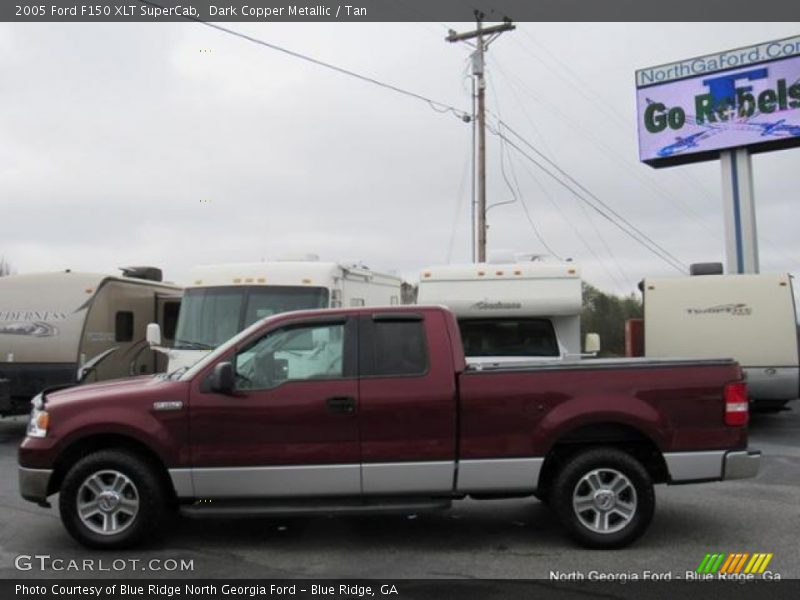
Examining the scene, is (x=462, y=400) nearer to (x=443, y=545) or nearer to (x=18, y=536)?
(x=443, y=545)

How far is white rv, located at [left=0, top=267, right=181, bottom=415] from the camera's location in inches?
479

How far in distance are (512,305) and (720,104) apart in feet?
44.2

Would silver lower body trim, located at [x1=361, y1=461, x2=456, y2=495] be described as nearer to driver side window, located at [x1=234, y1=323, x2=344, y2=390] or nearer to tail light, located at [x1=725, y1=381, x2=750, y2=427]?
driver side window, located at [x1=234, y1=323, x2=344, y2=390]

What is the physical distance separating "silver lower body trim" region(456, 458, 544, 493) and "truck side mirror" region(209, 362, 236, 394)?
5.85 feet

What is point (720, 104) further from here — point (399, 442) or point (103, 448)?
point (103, 448)

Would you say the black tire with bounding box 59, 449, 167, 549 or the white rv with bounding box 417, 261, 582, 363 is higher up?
the white rv with bounding box 417, 261, 582, 363

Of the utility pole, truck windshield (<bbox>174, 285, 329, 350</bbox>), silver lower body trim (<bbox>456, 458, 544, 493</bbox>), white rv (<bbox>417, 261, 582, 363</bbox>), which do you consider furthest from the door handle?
the utility pole

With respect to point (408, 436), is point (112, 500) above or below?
below

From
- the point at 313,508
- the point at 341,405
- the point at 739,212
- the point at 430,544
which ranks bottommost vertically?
the point at 430,544

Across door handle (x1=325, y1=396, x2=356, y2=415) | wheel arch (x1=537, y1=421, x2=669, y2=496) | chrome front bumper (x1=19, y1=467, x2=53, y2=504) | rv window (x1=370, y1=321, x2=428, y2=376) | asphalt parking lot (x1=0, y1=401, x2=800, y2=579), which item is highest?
rv window (x1=370, y1=321, x2=428, y2=376)

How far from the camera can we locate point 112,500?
5.66 metres

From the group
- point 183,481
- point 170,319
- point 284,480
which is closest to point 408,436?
point 284,480

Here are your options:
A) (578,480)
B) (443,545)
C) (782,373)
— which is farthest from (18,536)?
(782,373)

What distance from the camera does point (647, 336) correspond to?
12.7 metres
